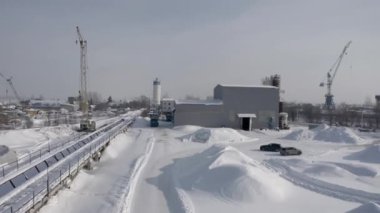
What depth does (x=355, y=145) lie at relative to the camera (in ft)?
120

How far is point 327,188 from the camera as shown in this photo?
55.8ft

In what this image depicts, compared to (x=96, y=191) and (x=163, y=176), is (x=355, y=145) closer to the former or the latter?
(x=163, y=176)

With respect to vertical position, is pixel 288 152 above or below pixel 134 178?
above

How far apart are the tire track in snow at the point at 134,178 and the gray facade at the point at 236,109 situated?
16.7 m

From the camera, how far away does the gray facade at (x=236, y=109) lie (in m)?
46.8

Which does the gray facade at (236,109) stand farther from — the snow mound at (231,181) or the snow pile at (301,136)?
the snow mound at (231,181)

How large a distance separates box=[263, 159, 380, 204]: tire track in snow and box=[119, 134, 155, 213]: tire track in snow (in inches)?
309

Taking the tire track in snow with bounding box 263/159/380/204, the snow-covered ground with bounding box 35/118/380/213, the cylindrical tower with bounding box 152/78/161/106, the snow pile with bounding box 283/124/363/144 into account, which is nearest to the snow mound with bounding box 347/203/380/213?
the snow-covered ground with bounding box 35/118/380/213

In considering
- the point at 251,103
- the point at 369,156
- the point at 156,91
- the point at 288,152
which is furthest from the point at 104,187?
the point at 156,91

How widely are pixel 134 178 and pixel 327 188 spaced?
932cm

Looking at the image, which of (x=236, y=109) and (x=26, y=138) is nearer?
(x=26, y=138)

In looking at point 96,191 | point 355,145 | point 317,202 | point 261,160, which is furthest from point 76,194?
point 355,145

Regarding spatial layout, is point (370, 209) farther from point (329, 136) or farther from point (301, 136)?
point (329, 136)

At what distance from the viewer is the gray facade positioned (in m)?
46.8
